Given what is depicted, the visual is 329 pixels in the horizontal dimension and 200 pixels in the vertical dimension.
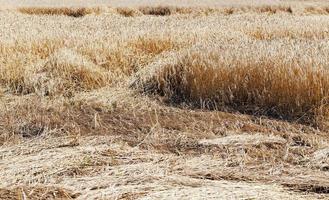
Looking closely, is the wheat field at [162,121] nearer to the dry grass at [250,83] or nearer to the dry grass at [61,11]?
the dry grass at [250,83]

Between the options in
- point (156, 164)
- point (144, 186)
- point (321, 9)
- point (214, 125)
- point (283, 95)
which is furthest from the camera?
point (321, 9)

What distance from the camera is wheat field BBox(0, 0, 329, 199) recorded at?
126 inches

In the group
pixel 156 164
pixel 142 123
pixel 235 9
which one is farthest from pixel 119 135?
pixel 235 9

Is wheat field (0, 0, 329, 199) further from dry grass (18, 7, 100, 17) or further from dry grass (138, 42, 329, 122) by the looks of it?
dry grass (18, 7, 100, 17)

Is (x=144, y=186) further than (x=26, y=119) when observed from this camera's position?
No

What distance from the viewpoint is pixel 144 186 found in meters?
3.12

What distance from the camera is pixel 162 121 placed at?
4.70 m

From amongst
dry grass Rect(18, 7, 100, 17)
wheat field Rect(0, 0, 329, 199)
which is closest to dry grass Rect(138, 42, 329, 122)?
wheat field Rect(0, 0, 329, 199)

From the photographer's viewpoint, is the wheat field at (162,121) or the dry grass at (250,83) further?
the dry grass at (250,83)

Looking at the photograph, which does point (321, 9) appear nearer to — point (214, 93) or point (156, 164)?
point (214, 93)

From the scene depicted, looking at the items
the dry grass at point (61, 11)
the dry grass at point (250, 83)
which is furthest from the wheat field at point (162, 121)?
the dry grass at point (61, 11)

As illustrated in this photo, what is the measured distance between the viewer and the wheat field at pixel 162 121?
321 centimetres

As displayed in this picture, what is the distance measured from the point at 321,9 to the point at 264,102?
71.4 feet

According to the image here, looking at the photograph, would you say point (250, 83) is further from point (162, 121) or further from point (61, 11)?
point (61, 11)
